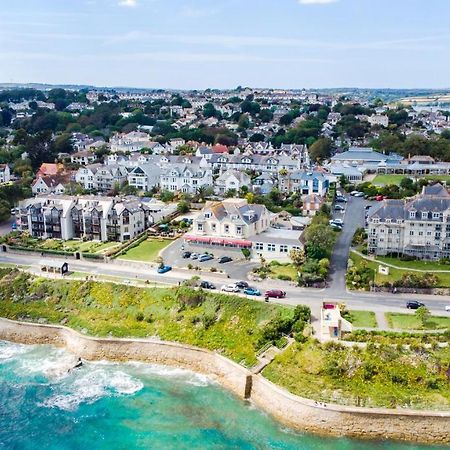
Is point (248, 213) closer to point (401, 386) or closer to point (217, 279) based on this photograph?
point (217, 279)

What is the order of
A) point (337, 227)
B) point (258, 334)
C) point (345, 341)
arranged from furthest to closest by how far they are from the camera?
point (337, 227) < point (258, 334) < point (345, 341)

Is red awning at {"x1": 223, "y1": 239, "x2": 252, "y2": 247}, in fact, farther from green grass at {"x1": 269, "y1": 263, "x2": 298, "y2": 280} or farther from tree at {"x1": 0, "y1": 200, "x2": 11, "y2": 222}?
tree at {"x1": 0, "y1": 200, "x2": 11, "y2": 222}

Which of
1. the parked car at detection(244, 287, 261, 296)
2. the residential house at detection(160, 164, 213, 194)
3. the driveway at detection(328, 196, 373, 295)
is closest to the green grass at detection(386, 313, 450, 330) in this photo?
the driveway at detection(328, 196, 373, 295)

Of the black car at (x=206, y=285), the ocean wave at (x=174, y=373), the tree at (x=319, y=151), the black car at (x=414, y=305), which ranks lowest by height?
the ocean wave at (x=174, y=373)

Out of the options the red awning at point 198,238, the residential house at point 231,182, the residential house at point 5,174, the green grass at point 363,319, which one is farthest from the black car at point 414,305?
the residential house at point 5,174

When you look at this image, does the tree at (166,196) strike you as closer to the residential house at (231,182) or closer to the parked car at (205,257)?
the residential house at (231,182)

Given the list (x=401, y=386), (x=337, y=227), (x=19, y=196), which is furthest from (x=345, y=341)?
(x=19, y=196)
